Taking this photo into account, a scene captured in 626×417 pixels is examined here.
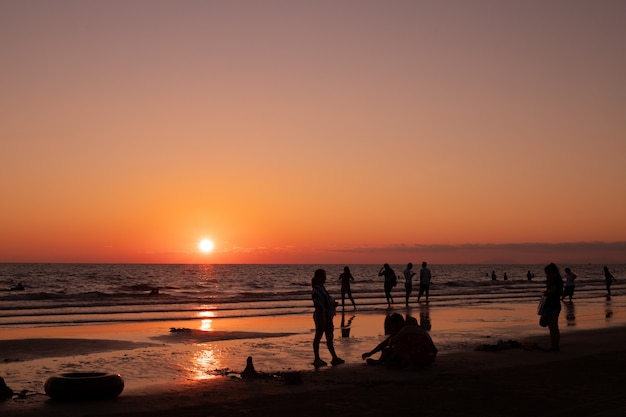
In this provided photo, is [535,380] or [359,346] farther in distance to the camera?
[359,346]

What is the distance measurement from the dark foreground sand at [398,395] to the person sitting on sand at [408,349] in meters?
0.30

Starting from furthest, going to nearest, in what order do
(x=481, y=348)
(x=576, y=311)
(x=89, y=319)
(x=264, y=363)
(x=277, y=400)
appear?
(x=576, y=311) < (x=89, y=319) < (x=481, y=348) < (x=264, y=363) < (x=277, y=400)

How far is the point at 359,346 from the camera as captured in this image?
1642 cm

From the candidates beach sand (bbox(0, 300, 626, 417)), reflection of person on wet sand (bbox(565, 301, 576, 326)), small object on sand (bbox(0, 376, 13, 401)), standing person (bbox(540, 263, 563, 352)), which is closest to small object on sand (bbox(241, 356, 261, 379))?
beach sand (bbox(0, 300, 626, 417))

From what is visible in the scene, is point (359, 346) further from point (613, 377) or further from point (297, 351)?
point (613, 377)

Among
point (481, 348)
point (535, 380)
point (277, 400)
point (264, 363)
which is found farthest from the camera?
point (481, 348)

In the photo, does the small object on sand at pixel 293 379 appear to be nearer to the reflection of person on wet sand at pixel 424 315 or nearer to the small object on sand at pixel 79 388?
the small object on sand at pixel 79 388

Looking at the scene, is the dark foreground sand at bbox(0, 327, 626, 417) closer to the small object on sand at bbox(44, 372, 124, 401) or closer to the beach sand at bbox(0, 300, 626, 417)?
the beach sand at bbox(0, 300, 626, 417)

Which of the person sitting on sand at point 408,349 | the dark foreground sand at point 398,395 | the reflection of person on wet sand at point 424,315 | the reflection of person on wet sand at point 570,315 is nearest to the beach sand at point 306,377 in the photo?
the dark foreground sand at point 398,395

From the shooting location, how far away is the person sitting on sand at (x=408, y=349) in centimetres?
1263

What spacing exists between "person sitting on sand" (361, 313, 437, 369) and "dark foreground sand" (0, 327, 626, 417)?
0.98 ft

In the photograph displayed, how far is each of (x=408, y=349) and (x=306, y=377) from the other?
2089 mm

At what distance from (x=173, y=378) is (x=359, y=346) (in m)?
5.65

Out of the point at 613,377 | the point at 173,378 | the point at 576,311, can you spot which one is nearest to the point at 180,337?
the point at 173,378
